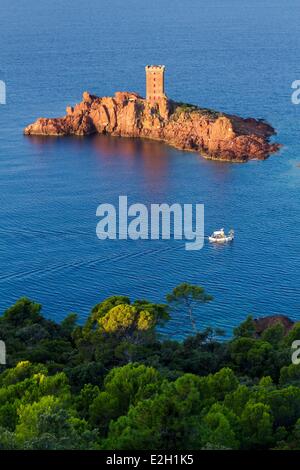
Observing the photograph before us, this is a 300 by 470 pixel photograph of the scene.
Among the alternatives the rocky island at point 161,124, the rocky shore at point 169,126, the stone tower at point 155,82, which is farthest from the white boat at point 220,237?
the stone tower at point 155,82

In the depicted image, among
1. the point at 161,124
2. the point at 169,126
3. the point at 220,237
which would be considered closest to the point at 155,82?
the point at 161,124

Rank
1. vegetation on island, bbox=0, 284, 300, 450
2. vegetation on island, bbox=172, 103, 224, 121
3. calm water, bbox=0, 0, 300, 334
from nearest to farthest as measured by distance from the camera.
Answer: vegetation on island, bbox=0, 284, 300, 450 → calm water, bbox=0, 0, 300, 334 → vegetation on island, bbox=172, 103, 224, 121

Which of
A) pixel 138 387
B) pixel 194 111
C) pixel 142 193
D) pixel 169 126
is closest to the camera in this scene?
pixel 138 387

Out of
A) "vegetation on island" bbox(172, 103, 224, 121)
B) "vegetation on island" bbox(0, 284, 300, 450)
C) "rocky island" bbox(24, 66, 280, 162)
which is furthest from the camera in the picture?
"vegetation on island" bbox(172, 103, 224, 121)

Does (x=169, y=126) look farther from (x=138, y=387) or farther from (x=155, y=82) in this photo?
(x=138, y=387)

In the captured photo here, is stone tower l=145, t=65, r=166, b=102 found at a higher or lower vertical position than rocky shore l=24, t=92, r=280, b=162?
higher

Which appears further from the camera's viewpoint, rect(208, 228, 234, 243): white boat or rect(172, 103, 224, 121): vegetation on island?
rect(172, 103, 224, 121): vegetation on island

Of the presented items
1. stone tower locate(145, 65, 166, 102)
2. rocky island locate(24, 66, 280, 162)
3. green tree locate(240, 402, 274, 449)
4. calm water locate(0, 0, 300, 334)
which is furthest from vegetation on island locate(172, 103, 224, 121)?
green tree locate(240, 402, 274, 449)

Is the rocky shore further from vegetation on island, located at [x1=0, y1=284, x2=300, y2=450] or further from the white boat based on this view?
vegetation on island, located at [x1=0, y1=284, x2=300, y2=450]
